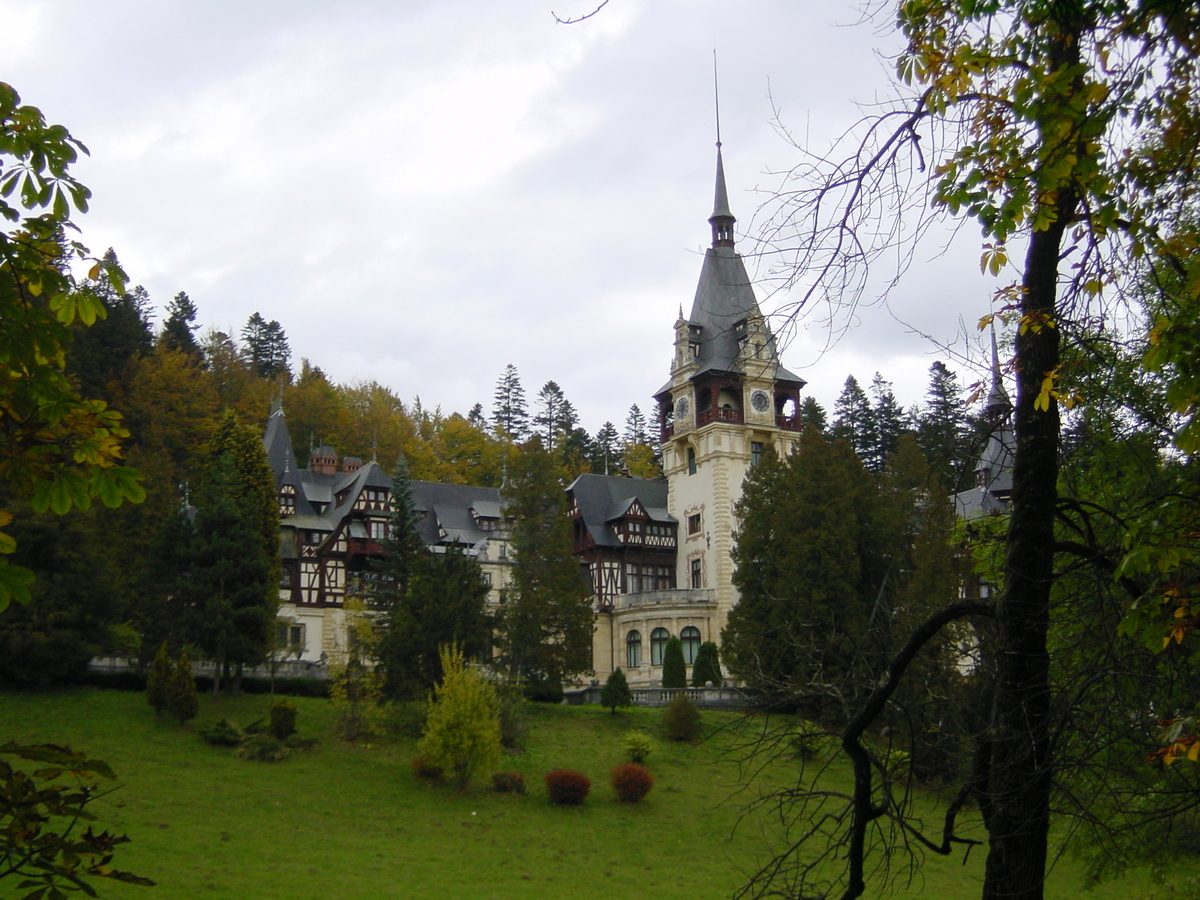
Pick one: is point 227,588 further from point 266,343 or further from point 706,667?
point 266,343

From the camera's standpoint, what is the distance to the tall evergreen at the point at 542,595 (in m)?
43.2

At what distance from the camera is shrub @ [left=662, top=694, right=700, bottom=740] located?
40.4 metres

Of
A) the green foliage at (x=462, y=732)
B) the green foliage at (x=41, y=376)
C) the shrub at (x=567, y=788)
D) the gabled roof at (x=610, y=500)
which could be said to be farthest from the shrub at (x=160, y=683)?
the green foliage at (x=41, y=376)

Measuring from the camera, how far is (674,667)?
166 ft

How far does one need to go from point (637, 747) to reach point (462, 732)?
6697 millimetres

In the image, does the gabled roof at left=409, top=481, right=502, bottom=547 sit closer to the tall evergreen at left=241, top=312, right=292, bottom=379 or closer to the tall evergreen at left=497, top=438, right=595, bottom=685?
the tall evergreen at left=497, top=438, right=595, bottom=685

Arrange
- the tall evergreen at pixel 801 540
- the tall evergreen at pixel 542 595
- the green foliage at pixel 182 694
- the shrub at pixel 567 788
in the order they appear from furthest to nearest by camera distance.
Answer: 1. the tall evergreen at pixel 542 595
2. the tall evergreen at pixel 801 540
3. the green foliage at pixel 182 694
4. the shrub at pixel 567 788

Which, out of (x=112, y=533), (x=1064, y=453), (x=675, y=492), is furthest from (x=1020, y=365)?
(x=675, y=492)

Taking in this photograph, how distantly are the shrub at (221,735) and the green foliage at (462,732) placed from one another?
6.46 meters

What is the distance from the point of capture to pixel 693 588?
5772 cm

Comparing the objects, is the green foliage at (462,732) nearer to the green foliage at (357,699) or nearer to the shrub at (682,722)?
the green foliage at (357,699)

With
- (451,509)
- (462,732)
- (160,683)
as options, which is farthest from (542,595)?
(451,509)

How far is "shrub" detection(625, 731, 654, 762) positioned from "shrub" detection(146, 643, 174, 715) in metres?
15.2

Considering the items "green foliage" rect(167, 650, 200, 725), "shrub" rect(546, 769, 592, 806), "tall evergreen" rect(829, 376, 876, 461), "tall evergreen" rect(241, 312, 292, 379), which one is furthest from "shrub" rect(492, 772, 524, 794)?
"tall evergreen" rect(241, 312, 292, 379)
